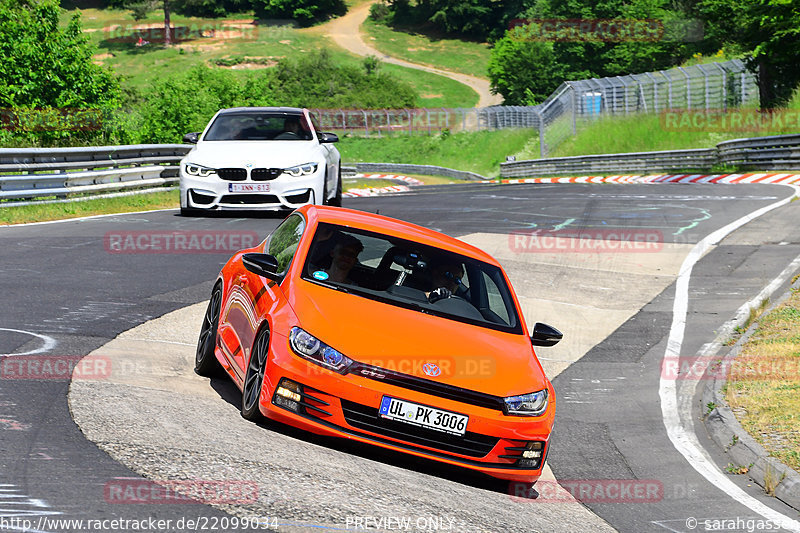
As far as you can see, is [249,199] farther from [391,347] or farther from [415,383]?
[415,383]

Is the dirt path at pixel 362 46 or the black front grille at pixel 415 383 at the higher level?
the black front grille at pixel 415 383

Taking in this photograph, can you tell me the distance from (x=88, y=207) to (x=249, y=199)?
6.03 m

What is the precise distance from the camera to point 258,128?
678 inches

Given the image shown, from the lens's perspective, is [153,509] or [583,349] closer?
[153,509]

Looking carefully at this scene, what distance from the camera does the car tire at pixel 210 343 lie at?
26.5 feet

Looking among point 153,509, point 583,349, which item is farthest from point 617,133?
point 153,509

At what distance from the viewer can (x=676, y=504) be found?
6918 millimetres

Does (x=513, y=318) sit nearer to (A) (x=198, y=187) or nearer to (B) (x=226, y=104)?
(A) (x=198, y=187)

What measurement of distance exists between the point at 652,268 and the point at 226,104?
33482 mm
